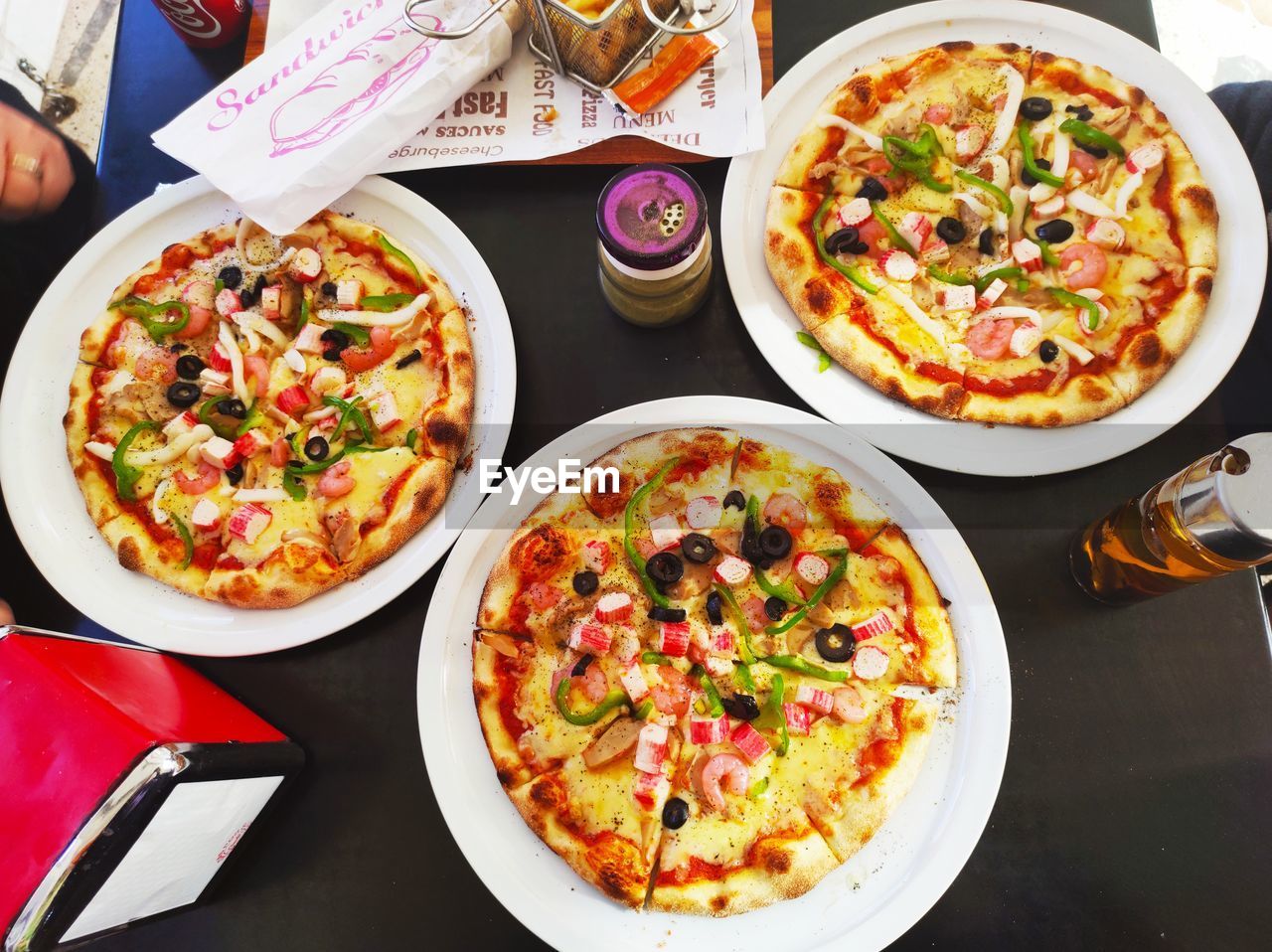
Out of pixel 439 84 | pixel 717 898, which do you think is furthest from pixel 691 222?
pixel 717 898

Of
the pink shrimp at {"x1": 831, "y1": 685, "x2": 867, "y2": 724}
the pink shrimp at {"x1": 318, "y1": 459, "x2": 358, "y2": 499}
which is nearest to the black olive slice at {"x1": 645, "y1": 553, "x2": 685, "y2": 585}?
the pink shrimp at {"x1": 831, "y1": 685, "x2": 867, "y2": 724}

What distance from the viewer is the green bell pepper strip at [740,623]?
1.96m

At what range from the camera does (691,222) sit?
6.23ft

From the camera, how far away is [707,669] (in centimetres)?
195

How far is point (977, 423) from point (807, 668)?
0.72 m

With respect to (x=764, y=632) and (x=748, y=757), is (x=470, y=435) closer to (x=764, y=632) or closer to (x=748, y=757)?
(x=764, y=632)

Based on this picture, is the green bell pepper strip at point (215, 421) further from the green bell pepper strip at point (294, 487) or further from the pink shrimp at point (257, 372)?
the green bell pepper strip at point (294, 487)

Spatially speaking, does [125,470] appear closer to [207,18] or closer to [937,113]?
[207,18]

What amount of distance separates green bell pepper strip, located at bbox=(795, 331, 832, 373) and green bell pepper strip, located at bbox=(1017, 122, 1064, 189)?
0.77m

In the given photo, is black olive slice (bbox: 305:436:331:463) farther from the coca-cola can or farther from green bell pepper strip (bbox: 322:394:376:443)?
the coca-cola can

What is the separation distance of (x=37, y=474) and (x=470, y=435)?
1141 mm

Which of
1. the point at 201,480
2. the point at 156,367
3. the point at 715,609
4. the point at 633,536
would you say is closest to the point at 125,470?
the point at 201,480

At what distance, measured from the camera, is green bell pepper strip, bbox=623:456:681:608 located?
6.44ft

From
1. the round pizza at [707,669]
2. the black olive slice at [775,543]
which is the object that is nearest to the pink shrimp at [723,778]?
the round pizza at [707,669]
